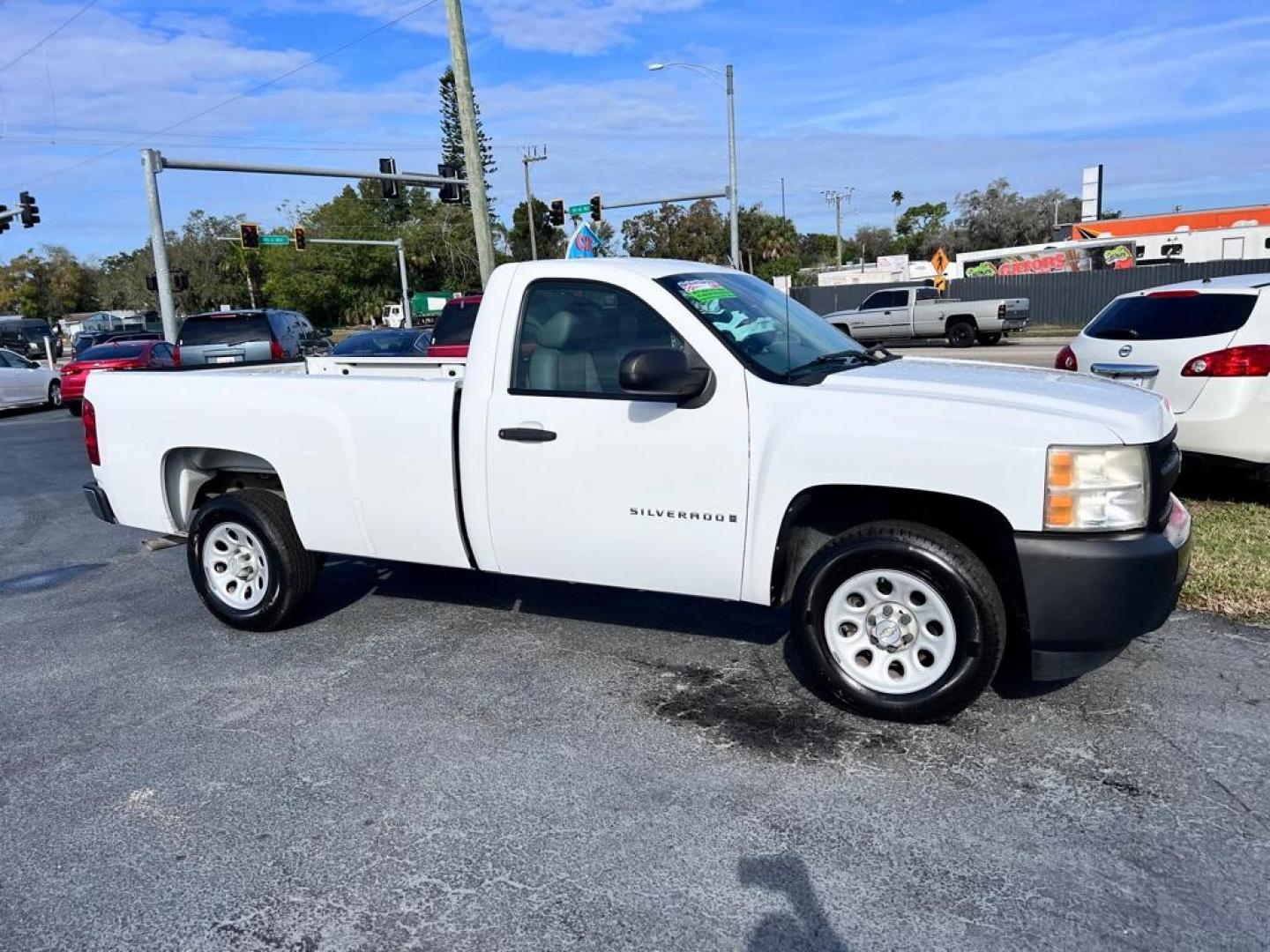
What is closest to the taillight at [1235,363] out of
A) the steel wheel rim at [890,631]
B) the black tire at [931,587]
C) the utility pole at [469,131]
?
the black tire at [931,587]

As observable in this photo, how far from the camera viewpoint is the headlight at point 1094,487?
368 centimetres

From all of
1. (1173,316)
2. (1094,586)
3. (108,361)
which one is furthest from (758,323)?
(108,361)

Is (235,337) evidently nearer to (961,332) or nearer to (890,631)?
(890,631)

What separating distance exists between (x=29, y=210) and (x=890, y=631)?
32.5 meters

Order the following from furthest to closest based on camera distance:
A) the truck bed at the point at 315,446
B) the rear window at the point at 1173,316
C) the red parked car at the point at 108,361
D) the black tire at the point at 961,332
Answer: the black tire at the point at 961,332 < the red parked car at the point at 108,361 < the rear window at the point at 1173,316 < the truck bed at the point at 315,446

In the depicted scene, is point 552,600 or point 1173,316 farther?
point 1173,316

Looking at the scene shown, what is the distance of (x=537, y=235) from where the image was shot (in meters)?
87.2

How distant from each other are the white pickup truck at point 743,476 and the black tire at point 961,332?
1030 inches

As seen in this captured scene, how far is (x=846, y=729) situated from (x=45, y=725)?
3.56 metres

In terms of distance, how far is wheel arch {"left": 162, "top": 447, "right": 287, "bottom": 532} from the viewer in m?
5.63

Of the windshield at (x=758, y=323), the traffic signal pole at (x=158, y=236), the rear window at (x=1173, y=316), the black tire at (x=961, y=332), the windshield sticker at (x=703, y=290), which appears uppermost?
the traffic signal pole at (x=158, y=236)

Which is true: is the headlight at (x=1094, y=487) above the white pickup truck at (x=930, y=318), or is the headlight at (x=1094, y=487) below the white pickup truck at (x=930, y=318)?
above

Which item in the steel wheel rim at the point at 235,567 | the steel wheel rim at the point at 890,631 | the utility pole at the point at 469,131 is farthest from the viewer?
the utility pole at the point at 469,131

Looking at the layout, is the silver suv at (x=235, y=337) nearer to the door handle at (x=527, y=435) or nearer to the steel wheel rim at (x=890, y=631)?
the door handle at (x=527, y=435)
